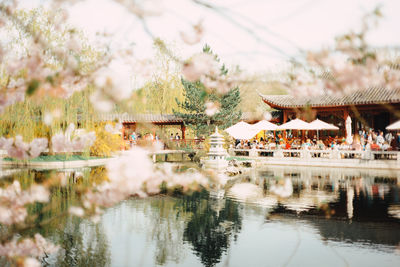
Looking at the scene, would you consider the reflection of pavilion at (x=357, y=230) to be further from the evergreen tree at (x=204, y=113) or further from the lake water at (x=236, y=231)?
the evergreen tree at (x=204, y=113)

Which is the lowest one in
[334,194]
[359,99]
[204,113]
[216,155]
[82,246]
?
[82,246]

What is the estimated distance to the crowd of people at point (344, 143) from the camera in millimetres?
18578

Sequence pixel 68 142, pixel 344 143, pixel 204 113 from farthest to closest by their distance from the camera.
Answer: pixel 204 113, pixel 344 143, pixel 68 142

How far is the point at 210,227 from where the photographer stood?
729 cm

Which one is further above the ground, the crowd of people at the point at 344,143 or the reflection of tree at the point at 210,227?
the crowd of people at the point at 344,143

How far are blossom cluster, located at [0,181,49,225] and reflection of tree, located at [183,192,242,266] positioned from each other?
3221mm

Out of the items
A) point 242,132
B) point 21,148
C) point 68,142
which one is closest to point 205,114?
point 242,132

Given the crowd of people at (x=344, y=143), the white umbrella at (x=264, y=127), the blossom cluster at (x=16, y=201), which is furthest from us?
the white umbrella at (x=264, y=127)

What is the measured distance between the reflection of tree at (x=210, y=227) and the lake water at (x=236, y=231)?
0.02 metres

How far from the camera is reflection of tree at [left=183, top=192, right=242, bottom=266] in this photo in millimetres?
5931

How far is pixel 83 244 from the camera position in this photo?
6316mm

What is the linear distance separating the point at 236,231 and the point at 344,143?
1519 cm

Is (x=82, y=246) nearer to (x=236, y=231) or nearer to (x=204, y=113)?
(x=236, y=231)

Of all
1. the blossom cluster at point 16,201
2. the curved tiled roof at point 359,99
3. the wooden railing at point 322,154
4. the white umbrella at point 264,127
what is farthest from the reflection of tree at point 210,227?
the white umbrella at point 264,127
